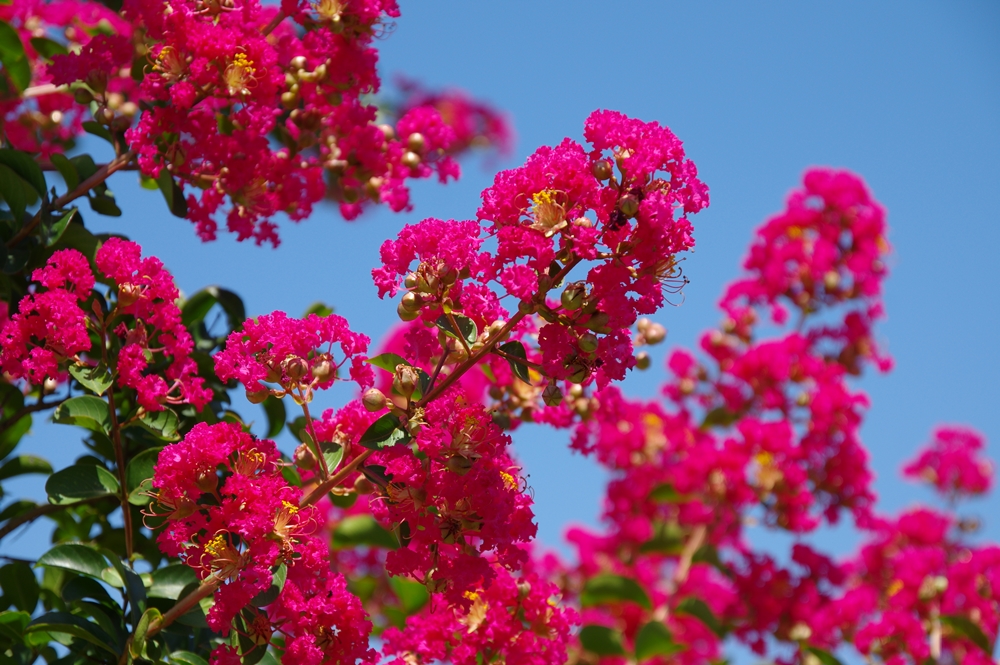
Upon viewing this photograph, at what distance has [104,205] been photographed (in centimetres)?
215

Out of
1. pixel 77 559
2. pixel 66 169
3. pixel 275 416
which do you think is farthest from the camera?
pixel 275 416

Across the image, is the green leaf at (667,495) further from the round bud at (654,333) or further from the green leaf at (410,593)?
the round bud at (654,333)

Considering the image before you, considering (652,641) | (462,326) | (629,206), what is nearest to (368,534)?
(652,641)

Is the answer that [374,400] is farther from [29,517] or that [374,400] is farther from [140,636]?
[29,517]

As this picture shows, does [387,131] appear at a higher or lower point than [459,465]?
higher

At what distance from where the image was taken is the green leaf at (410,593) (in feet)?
8.43

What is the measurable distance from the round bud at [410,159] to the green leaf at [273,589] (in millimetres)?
1211

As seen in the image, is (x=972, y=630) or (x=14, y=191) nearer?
(x=14, y=191)

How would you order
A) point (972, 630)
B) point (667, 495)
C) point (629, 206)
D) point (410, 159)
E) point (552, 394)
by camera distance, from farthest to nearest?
point (667, 495) → point (972, 630) → point (410, 159) → point (552, 394) → point (629, 206)

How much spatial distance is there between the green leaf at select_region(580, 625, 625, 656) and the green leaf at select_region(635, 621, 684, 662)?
72 mm

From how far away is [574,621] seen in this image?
181 centimetres

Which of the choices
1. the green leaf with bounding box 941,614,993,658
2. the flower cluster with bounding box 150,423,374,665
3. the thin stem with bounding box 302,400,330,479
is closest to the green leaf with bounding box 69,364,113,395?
the flower cluster with bounding box 150,423,374,665

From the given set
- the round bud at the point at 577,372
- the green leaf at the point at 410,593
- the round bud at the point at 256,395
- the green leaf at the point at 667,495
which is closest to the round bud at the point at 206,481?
the round bud at the point at 256,395

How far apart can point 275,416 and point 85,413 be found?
55 centimetres
